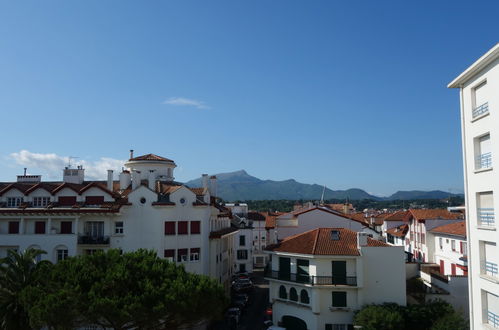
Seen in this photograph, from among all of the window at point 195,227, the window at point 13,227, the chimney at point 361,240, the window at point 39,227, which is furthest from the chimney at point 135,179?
the chimney at point 361,240

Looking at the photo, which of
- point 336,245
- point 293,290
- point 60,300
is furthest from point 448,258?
point 60,300

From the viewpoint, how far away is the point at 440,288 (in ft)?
137

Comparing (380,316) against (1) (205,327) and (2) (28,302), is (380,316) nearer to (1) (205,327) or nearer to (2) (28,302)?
(1) (205,327)

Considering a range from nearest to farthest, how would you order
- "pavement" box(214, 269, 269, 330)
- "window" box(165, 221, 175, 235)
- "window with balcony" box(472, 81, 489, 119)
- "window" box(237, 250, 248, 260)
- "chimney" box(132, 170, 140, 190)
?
"window with balcony" box(472, 81, 489, 119), "window" box(165, 221, 175, 235), "pavement" box(214, 269, 269, 330), "chimney" box(132, 170, 140, 190), "window" box(237, 250, 248, 260)

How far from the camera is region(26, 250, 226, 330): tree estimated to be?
83.2ft

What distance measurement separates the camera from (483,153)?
22422mm

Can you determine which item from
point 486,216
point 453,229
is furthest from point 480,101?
point 453,229

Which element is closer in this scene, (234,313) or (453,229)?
(234,313)

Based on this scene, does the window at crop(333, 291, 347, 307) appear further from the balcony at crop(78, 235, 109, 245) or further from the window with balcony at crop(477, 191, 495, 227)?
the balcony at crop(78, 235, 109, 245)

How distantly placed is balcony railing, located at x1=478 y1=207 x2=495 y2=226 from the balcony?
33434mm

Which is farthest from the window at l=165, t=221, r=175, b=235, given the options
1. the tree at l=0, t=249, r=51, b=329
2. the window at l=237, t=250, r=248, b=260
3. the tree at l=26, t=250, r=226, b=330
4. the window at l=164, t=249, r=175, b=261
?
the window at l=237, t=250, r=248, b=260

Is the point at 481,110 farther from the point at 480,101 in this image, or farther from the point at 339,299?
the point at 339,299

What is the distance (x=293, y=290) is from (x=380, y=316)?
884cm

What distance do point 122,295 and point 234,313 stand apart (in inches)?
806
